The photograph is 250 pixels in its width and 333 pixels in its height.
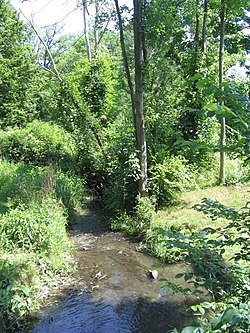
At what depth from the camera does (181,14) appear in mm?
7918

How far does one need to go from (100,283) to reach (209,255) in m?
3.14

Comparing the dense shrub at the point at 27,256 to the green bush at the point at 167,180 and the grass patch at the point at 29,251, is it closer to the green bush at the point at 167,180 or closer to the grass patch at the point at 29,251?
the grass patch at the point at 29,251

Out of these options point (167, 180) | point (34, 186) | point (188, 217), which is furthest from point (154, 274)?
point (34, 186)

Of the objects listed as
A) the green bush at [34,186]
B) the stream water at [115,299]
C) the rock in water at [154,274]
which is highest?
the green bush at [34,186]

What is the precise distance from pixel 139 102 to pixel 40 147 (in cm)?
576

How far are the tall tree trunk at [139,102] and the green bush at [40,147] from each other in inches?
177

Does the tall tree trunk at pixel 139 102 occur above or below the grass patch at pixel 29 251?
above

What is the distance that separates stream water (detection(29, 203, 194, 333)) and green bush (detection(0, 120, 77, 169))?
18.7 feet

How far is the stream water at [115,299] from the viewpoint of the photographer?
409 centimetres

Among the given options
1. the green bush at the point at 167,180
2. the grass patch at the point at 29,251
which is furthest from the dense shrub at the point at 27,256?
the green bush at the point at 167,180

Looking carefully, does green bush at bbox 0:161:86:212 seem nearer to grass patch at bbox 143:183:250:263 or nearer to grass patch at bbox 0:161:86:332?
grass patch at bbox 0:161:86:332

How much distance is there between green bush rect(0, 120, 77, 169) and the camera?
11820mm

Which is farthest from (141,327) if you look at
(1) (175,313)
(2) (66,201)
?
(2) (66,201)

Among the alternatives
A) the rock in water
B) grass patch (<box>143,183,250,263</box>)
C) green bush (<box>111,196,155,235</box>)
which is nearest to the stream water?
the rock in water
